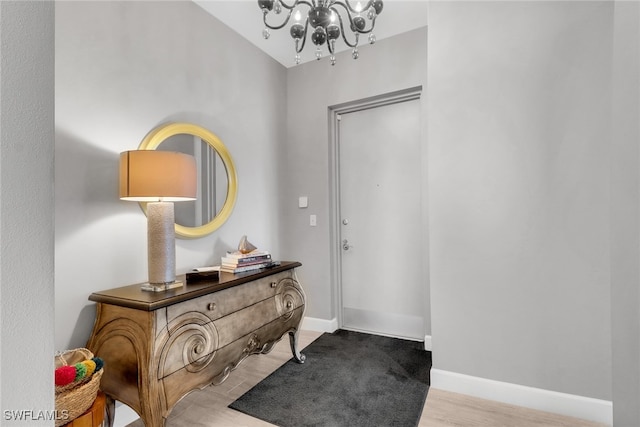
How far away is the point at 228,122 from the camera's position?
2.59 meters

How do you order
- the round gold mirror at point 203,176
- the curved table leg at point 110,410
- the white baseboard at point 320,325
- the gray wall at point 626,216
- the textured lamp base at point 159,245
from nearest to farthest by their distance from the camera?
1. the gray wall at point 626,216
2. the curved table leg at point 110,410
3. the textured lamp base at point 159,245
4. the round gold mirror at point 203,176
5. the white baseboard at point 320,325

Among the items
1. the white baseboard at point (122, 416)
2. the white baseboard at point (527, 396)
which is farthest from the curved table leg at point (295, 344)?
the white baseboard at point (122, 416)

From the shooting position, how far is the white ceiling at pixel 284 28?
235cm

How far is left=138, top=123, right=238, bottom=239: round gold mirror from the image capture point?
6.75 feet

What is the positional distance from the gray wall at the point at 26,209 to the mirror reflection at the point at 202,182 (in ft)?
4.73

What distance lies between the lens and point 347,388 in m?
2.05

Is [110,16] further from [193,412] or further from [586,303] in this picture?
[586,303]

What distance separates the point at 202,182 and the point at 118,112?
68cm

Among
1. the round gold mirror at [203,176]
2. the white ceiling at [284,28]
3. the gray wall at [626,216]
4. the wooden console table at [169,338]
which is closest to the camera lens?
the gray wall at [626,216]

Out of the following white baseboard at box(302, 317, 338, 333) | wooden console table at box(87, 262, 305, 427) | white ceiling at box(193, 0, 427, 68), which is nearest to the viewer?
wooden console table at box(87, 262, 305, 427)

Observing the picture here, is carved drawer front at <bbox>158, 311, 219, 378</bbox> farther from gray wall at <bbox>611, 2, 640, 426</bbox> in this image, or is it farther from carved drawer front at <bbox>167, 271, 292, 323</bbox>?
gray wall at <bbox>611, 2, 640, 426</bbox>

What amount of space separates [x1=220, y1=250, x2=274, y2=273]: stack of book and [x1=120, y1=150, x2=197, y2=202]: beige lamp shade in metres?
0.64

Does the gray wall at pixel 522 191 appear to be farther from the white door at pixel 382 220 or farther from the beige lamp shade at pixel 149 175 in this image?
the beige lamp shade at pixel 149 175

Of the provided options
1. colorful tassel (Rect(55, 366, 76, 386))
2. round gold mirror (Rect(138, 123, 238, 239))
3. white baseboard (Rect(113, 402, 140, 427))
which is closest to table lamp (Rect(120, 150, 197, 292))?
round gold mirror (Rect(138, 123, 238, 239))
